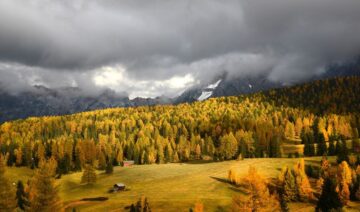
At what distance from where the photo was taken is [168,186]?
132m

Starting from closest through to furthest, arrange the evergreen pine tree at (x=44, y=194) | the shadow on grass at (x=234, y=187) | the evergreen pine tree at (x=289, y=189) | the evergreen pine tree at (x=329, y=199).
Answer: the evergreen pine tree at (x=44, y=194) < the evergreen pine tree at (x=329, y=199) < the evergreen pine tree at (x=289, y=189) < the shadow on grass at (x=234, y=187)

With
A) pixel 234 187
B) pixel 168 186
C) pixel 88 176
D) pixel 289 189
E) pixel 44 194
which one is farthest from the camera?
pixel 88 176

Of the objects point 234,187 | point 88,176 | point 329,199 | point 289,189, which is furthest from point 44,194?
point 88,176

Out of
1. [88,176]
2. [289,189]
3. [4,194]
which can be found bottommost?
[289,189]

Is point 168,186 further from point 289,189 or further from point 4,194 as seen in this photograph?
point 4,194

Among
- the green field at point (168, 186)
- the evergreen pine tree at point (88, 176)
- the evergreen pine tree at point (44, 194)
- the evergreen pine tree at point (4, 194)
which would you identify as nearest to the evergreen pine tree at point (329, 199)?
the green field at point (168, 186)

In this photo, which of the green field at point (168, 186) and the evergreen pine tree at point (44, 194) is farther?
the green field at point (168, 186)

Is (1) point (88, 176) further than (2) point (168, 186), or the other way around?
(1) point (88, 176)

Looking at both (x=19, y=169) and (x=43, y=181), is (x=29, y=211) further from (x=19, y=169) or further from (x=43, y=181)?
(x=19, y=169)

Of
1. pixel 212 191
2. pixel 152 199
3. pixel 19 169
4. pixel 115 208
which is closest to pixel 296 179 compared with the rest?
pixel 212 191

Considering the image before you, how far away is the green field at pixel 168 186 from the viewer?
10788 cm

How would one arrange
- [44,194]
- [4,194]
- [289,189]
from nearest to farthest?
[44,194] < [4,194] < [289,189]

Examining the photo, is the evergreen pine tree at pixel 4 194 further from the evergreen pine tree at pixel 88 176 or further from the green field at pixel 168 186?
the evergreen pine tree at pixel 88 176

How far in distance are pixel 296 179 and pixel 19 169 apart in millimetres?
146332
